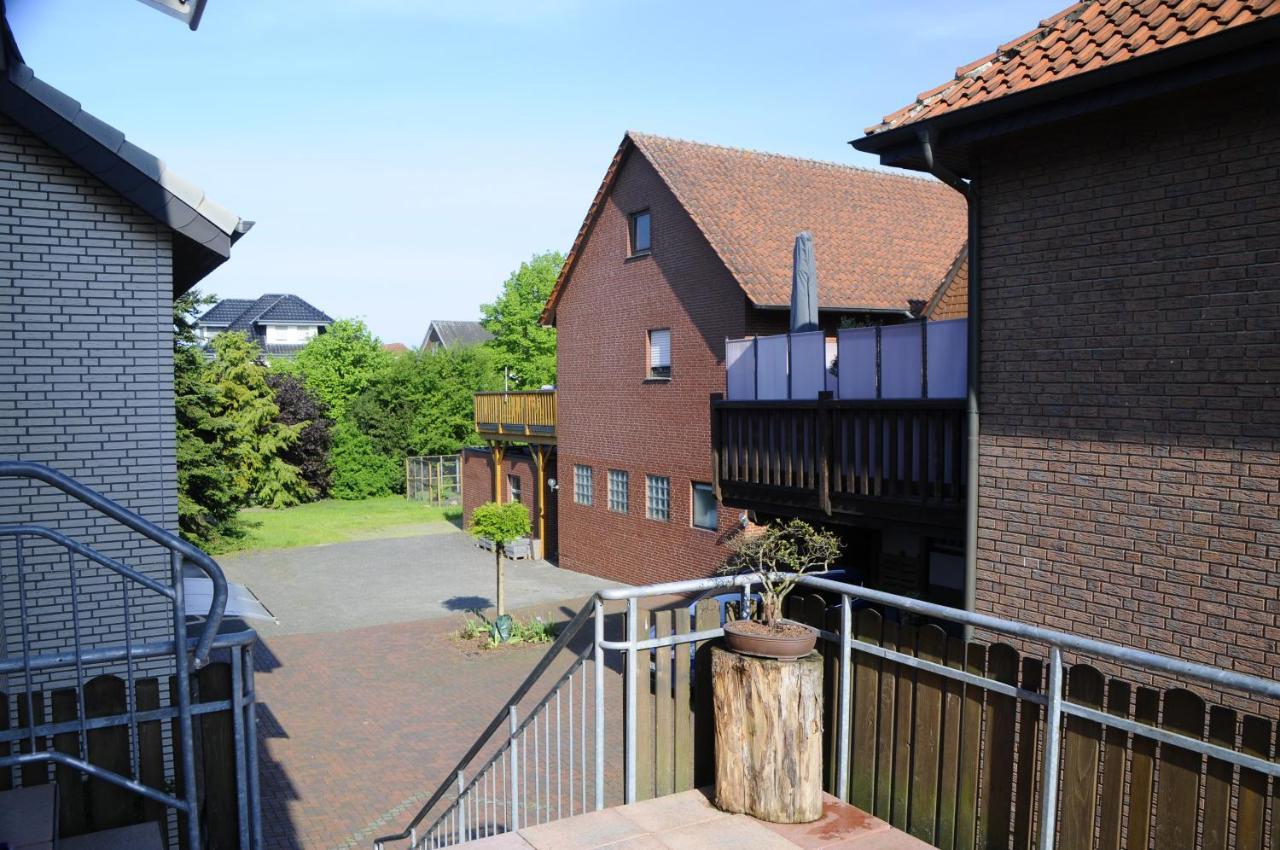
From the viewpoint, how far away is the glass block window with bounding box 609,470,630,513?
2370cm

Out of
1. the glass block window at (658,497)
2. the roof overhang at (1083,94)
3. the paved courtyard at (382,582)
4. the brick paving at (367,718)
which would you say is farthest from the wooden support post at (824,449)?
the paved courtyard at (382,582)

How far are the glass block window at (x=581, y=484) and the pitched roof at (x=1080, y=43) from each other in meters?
17.2

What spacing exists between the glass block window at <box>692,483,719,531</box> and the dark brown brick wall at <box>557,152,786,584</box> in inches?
6.7

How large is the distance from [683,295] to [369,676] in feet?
32.0

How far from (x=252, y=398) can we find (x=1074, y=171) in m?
35.5

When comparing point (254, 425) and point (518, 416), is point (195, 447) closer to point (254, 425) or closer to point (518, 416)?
point (518, 416)

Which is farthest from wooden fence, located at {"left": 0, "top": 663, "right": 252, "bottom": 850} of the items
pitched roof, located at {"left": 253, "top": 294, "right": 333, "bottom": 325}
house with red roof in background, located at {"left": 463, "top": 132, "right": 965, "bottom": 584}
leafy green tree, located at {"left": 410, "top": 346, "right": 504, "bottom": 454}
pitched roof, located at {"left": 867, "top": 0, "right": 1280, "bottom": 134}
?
pitched roof, located at {"left": 253, "top": 294, "right": 333, "bottom": 325}

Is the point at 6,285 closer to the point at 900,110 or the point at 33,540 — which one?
the point at 33,540

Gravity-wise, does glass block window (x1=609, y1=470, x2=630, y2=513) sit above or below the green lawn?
above

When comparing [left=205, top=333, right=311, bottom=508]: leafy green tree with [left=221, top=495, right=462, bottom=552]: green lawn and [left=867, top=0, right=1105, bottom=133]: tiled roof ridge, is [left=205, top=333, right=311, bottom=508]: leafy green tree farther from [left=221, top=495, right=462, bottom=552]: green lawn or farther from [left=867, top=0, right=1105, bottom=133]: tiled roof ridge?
[left=867, top=0, right=1105, bottom=133]: tiled roof ridge

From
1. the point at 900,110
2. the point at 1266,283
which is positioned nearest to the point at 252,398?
the point at 900,110

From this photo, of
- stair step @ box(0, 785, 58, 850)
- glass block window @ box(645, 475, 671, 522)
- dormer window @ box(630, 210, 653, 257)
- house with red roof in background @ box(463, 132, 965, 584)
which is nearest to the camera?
stair step @ box(0, 785, 58, 850)

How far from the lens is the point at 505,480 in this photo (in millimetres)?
30875

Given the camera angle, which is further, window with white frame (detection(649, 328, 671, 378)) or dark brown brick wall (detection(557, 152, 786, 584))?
window with white frame (detection(649, 328, 671, 378))
